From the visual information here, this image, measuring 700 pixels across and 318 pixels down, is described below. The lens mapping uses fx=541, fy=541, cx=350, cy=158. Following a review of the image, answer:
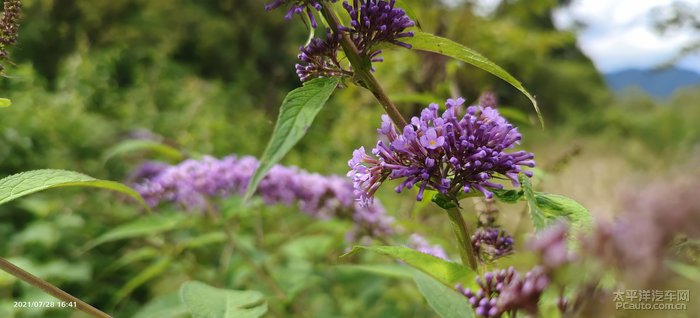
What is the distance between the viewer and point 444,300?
2.21 ft

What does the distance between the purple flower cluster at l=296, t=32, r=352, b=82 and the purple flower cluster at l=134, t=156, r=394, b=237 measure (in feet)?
3.24

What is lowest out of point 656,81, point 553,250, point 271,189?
point 553,250

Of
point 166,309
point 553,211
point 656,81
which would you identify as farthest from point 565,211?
point 656,81

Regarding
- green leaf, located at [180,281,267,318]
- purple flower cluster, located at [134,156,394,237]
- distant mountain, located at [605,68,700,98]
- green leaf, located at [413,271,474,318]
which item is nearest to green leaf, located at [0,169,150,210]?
green leaf, located at [180,281,267,318]

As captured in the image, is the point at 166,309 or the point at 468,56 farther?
the point at 166,309

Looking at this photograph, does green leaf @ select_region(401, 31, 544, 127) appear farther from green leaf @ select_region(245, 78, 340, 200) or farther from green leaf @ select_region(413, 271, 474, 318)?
green leaf @ select_region(413, 271, 474, 318)

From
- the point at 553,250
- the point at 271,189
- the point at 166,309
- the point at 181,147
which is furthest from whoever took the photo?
the point at 181,147

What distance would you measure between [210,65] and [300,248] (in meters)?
10.3

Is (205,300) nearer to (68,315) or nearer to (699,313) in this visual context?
(699,313)

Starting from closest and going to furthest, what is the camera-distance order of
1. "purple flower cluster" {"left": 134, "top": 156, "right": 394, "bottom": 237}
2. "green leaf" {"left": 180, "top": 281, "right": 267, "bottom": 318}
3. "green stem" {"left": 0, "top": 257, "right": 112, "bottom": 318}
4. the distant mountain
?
"green stem" {"left": 0, "top": 257, "right": 112, "bottom": 318}, "green leaf" {"left": 180, "top": 281, "right": 267, "bottom": 318}, "purple flower cluster" {"left": 134, "top": 156, "right": 394, "bottom": 237}, the distant mountain

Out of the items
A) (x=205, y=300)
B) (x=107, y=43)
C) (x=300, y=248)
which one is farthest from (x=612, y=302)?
(x=107, y=43)

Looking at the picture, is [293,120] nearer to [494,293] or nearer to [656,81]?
[494,293]

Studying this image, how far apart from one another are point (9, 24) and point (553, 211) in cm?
62

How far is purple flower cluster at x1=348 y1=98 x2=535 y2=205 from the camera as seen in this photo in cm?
62
